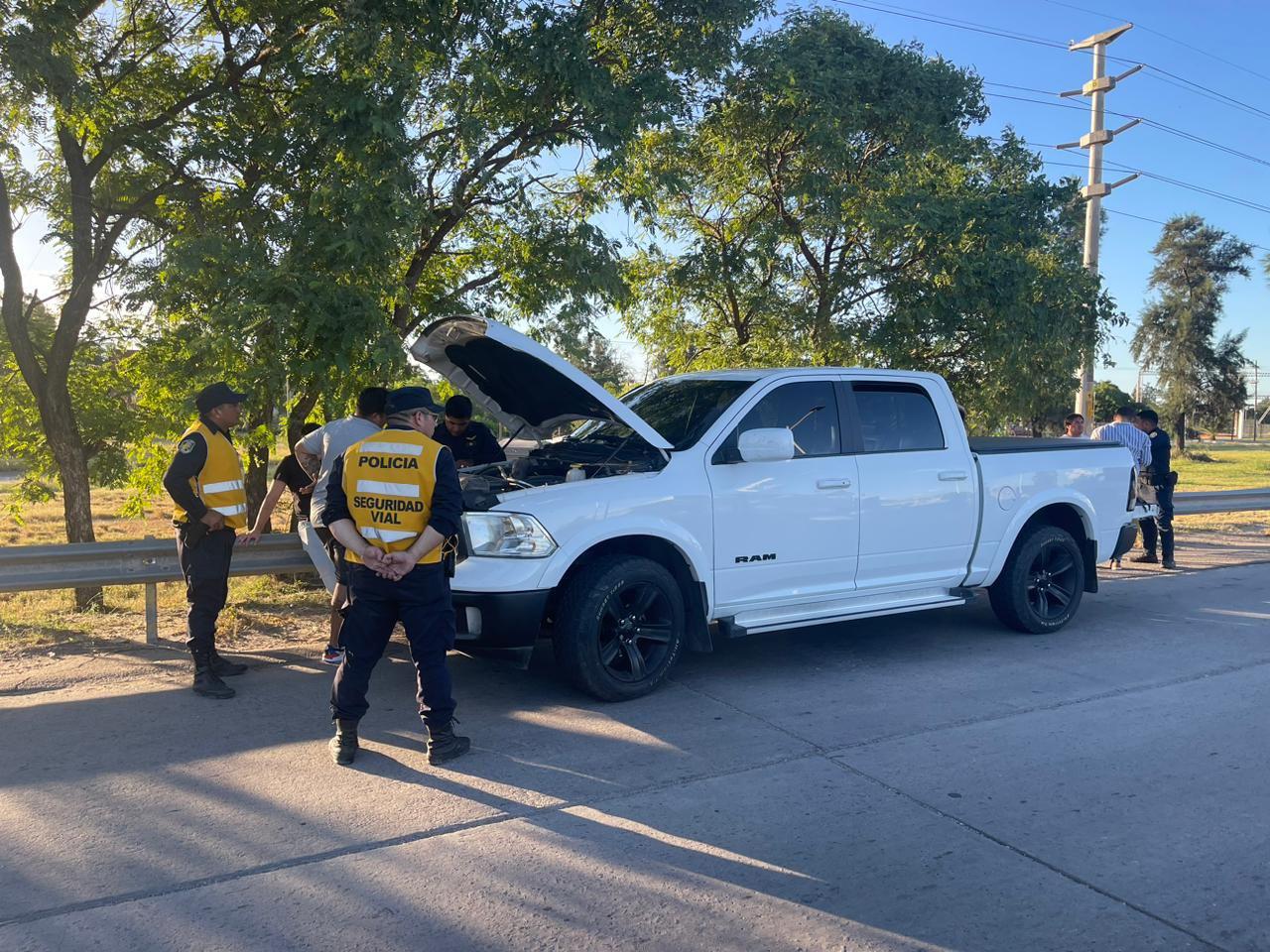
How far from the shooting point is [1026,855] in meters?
3.99

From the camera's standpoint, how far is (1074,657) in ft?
23.6

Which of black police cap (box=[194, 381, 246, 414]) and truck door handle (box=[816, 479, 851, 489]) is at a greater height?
black police cap (box=[194, 381, 246, 414])

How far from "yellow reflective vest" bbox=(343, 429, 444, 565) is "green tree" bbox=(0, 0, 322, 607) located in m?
5.61

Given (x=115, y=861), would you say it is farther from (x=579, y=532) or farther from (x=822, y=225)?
(x=822, y=225)

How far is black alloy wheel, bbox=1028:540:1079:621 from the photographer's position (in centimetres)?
790

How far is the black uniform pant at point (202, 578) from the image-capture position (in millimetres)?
6051

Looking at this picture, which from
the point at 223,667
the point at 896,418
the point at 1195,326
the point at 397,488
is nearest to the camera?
the point at 397,488

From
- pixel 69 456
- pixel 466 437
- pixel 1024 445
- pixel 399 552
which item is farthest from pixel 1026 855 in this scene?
pixel 69 456

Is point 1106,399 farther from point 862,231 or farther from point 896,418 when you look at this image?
point 896,418

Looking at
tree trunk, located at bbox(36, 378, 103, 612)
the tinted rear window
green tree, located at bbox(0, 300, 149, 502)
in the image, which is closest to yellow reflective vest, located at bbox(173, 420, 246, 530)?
the tinted rear window

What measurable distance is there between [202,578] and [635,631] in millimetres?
2596

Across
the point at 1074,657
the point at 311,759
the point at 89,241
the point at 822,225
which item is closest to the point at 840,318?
the point at 822,225

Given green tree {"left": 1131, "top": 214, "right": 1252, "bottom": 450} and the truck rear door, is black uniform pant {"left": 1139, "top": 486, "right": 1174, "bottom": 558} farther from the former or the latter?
green tree {"left": 1131, "top": 214, "right": 1252, "bottom": 450}

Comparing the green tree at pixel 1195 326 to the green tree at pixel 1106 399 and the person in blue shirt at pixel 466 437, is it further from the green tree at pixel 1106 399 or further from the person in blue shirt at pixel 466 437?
→ the person in blue shirt at pixel 466 437
